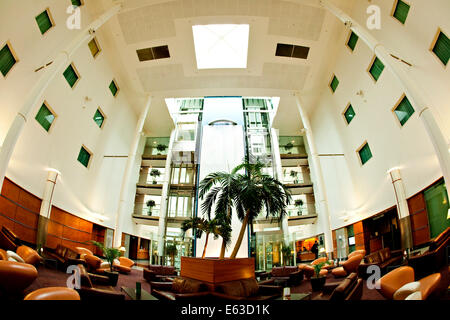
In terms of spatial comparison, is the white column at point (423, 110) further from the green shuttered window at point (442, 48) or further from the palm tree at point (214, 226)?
the palm tree at point (214, 226)

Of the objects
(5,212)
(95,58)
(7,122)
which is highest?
(95,58)

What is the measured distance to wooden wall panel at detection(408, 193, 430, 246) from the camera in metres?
8.33

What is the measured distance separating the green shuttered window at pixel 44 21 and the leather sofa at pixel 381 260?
12164mm

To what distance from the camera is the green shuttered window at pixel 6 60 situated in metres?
6.91

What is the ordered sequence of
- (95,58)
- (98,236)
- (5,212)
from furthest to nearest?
(98,236) < (95,58) < (5,212)

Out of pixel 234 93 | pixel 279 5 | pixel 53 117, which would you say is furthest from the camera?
pixel 234 93

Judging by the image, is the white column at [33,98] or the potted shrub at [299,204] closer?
the white column at [33,98]

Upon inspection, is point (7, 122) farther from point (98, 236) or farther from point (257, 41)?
point (257, 41)

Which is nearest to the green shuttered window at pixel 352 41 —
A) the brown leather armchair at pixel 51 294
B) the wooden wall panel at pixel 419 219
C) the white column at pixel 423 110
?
the white column at pixel 423 110

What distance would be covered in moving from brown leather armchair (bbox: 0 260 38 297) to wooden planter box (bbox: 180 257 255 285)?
8.35 feet

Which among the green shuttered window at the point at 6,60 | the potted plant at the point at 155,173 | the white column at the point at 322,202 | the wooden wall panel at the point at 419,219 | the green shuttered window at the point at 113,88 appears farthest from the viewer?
the potted plant at the point at 155,173

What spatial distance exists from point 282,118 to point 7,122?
51.4 feet

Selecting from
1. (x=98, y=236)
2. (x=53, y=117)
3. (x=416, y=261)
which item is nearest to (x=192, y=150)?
(x=98, y=236)

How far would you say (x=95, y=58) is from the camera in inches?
466
